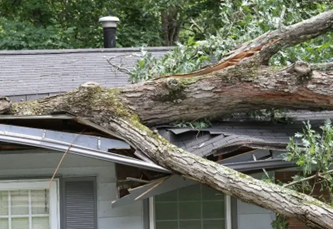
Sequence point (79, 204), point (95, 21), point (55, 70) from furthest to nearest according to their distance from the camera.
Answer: point (95, 21)
point (55, 70)
point (79, 204)

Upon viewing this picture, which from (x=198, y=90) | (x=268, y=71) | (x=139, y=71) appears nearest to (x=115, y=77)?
(x=139, y=71)

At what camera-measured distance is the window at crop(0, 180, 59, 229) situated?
554 cm

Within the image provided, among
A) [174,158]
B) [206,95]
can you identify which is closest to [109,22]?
[206,95]

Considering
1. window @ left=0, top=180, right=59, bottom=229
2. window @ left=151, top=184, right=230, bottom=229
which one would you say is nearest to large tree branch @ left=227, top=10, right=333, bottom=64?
window @ left=151, top=184, right=230, bottom=229

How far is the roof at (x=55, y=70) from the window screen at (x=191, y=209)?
4.84 ft

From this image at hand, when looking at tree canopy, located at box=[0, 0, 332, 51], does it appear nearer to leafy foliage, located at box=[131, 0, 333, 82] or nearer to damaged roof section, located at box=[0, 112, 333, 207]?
leafy foliage, located at box=[131, 0, 333, 82]

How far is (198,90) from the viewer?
509cm

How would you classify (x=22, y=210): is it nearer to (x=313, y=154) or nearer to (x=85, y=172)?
(x=85, y=172)

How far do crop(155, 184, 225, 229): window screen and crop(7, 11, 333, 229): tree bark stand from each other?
101cm

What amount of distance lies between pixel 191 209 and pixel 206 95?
1.42 metres

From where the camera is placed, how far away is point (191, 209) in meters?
5.83

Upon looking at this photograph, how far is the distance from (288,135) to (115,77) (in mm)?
2455

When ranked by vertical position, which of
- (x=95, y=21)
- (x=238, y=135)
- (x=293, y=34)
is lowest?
(x=238, y=135)

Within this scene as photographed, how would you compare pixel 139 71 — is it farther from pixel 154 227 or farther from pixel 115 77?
pixel 154 227
